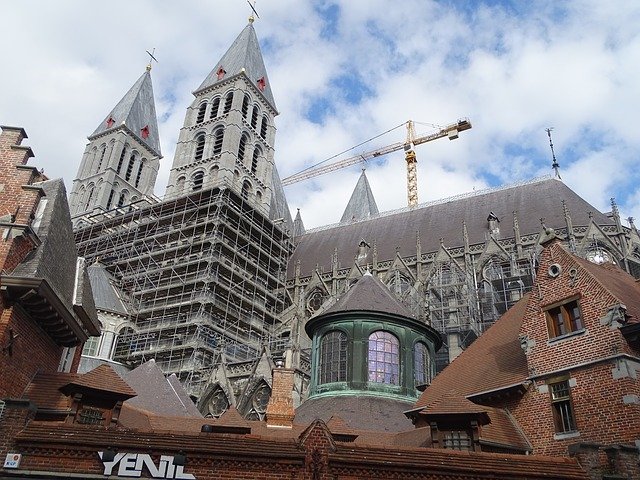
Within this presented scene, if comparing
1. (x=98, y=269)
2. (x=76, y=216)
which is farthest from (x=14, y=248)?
(x=76, y=216)

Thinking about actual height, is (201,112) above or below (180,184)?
above

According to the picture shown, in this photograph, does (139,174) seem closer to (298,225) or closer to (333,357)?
(298,225)

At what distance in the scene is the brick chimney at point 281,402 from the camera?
48.2 feet

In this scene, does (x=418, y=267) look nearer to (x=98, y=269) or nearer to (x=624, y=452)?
(x=98, y=269)

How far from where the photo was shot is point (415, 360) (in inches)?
703

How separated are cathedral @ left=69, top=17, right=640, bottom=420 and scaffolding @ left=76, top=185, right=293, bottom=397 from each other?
0.11 meters

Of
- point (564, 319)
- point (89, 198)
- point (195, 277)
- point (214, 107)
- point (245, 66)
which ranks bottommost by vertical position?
point (564, 319)

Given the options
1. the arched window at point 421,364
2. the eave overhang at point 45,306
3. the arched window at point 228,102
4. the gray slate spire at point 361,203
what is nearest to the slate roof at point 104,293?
the eave overhang at point 45,306

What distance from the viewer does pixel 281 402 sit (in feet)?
50.1

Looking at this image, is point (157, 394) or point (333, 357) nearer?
point (333, 357)

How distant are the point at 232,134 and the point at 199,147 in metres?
3.93

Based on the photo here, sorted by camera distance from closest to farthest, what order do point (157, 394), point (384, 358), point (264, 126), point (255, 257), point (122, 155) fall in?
point (384, 358)
point (157, 394)
point (255, 257)
point (264, 126)
point (122, 155)

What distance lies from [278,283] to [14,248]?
102 feet

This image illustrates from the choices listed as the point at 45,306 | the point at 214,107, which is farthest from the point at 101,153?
the point at 45,306
